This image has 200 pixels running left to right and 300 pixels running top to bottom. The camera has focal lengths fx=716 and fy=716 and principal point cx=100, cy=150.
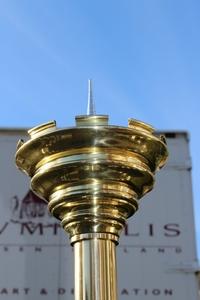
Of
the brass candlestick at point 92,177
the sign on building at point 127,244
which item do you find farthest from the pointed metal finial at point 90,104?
the sign on building at point 127,244

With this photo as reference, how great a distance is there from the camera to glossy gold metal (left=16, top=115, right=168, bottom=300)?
1.03 meters

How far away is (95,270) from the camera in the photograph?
1.02m

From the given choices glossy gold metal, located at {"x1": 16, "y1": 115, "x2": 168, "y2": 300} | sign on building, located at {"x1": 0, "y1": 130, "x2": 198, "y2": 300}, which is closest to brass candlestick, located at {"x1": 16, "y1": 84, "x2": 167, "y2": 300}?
glossy gold metal, located at {"x1": 16, "y1": 115, "x2": 168, "y2": 300}

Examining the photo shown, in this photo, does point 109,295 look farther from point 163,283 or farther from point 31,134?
point 163,283

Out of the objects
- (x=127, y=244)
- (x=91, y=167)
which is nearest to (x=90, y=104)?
(x=91, y=167)

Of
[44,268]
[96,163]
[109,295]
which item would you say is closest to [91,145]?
[96,163]

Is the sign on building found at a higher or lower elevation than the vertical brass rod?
higher

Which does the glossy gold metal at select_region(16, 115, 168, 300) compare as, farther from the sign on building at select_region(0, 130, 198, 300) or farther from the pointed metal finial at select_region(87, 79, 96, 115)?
the sign on building at select_region(0, 130, 198, 300)

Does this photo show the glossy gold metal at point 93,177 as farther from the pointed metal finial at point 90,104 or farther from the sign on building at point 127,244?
the sign on building at point 127,244

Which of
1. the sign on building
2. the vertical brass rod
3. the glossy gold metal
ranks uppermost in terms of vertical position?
the sign on building

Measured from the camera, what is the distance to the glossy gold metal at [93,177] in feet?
3.37

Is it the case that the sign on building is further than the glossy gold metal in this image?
Yes

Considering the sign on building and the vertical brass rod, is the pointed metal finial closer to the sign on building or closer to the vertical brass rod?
the vertical brass rod

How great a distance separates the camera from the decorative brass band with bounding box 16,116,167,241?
1.04m
